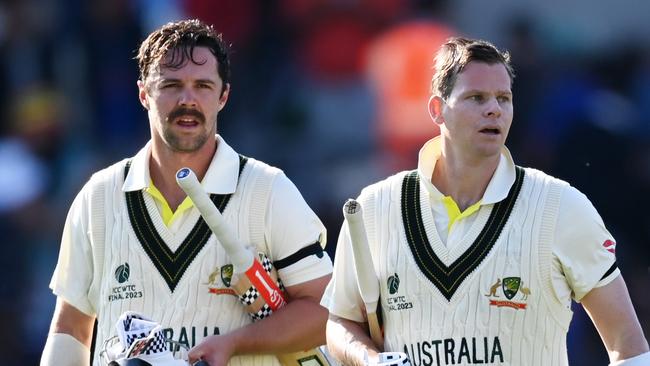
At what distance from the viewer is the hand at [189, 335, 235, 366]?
5758 millimetres

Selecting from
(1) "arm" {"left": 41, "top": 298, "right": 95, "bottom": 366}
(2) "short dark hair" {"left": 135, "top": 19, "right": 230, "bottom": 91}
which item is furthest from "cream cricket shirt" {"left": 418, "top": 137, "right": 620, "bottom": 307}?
(1) "arm" {"left": 41, "top": 298, "right": 95, "bottom": 366}

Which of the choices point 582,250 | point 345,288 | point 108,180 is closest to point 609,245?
point 582,250

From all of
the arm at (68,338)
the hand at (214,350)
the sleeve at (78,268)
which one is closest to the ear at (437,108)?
the hand at (214,350)

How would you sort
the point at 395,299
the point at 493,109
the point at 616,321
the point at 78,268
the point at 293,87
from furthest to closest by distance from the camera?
1. the point at 293,87
2. the point at 78,268
3. the point at 395,299
4. the point at 493,109
5. the point at 616,321

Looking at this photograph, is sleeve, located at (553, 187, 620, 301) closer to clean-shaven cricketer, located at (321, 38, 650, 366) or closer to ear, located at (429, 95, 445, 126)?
clean-shaven cricketer, located at (321, 38, 650, 366)

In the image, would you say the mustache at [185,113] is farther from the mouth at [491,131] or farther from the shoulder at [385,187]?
the mouth at [491,131]

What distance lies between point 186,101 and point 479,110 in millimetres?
1199

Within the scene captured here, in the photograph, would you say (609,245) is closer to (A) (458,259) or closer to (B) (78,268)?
(A) (458,259)

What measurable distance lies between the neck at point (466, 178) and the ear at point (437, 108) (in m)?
0.14

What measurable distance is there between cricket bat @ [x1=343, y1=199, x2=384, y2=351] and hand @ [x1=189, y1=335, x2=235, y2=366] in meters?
0.56

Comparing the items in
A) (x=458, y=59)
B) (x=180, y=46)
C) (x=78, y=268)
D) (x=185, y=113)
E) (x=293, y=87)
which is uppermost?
(x=293, y=87)

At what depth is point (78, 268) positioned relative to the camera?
6230 millimetres

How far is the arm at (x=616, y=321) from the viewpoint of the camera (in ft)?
17.8

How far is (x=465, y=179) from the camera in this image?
575cm
